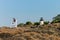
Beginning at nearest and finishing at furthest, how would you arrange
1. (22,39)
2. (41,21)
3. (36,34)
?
(22,39), (36,34), (41,21)

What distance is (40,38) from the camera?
16.0 m

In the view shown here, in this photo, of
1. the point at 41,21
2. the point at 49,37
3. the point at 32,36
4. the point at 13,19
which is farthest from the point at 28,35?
the point at 41,21

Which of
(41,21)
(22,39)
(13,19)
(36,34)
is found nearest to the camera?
(22,39)

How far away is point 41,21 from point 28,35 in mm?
17530

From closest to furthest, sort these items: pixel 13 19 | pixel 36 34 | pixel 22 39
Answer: pixel 22 39, pixel 36 34, pixel 13 19

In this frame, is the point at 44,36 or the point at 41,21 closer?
the point at 44,36

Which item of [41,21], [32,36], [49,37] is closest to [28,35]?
[32,36]

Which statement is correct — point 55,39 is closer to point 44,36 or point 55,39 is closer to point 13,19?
point 44,36

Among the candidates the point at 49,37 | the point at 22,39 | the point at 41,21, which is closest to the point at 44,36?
the point at 49,37

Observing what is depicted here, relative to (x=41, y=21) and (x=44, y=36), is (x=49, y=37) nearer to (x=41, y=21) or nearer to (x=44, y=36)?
(x=44, y=36)

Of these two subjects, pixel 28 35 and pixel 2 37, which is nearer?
pixel 28 35

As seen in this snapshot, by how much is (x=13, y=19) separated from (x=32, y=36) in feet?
39.2

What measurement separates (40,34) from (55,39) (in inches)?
53.8

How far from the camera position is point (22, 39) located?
15.5m
